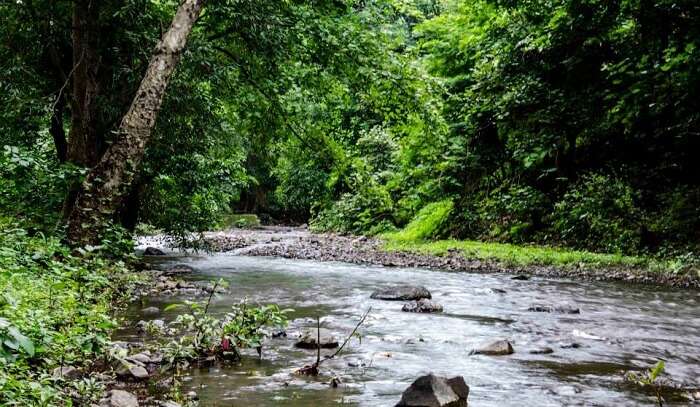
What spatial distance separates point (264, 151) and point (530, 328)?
25.9 ft

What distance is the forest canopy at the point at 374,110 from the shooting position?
9617 millimetres

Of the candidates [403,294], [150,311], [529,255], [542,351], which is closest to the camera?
[542,351]

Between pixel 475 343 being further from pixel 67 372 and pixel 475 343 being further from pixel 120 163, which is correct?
pixel 120 163

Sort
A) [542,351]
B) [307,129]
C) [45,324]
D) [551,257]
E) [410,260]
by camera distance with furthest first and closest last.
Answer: [410,260], [551,257], [307,129], [542,351], [45,324]

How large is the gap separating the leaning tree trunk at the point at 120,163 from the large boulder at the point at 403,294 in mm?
4289

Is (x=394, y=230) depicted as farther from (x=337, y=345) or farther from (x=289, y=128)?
(x=337, y=345)

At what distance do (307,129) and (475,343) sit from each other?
6236 mm

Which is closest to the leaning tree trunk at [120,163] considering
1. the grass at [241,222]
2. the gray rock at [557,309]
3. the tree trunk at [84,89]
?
the tree trunk at [84,89]

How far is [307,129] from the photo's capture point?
11469 millimetres

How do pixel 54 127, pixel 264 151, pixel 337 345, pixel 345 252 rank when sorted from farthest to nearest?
pixel 345 252
pixel 264 151
pixel 54 127
pixel 337 345

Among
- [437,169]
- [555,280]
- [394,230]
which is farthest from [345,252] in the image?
[555,280]

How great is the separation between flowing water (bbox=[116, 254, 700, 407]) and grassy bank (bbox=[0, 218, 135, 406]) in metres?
0.83

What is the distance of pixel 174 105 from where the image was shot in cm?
1042

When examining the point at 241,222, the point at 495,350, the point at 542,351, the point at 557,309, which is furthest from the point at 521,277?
the point at 241,222
